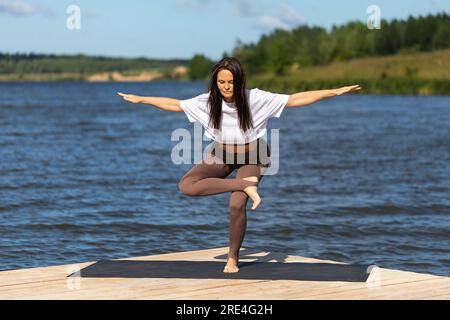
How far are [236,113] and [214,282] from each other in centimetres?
161

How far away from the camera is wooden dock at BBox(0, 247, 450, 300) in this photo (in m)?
7.65

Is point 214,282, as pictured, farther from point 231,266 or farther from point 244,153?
point 244,153

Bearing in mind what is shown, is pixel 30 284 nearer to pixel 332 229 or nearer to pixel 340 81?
pixel 332 229

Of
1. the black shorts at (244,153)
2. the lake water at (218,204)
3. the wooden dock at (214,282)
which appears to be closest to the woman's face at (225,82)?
the black shorts at (244,153)

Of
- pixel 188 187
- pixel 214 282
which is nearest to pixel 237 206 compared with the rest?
pixel 188 187

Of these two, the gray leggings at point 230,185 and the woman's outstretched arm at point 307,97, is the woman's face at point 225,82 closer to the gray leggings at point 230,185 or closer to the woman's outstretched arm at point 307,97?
the woman's outstretched arm at point 307,97

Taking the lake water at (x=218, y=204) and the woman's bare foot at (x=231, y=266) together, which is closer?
the woman's bare foot at (x=231, y=266)

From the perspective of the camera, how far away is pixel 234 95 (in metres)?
8.23

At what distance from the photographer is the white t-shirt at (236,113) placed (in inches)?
328

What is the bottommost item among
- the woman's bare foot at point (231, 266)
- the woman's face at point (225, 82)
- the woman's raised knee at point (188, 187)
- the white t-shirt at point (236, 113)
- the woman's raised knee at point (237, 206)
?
the woman's bare foot at point (231, 266)

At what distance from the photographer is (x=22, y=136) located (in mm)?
36438

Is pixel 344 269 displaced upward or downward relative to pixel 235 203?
downward
